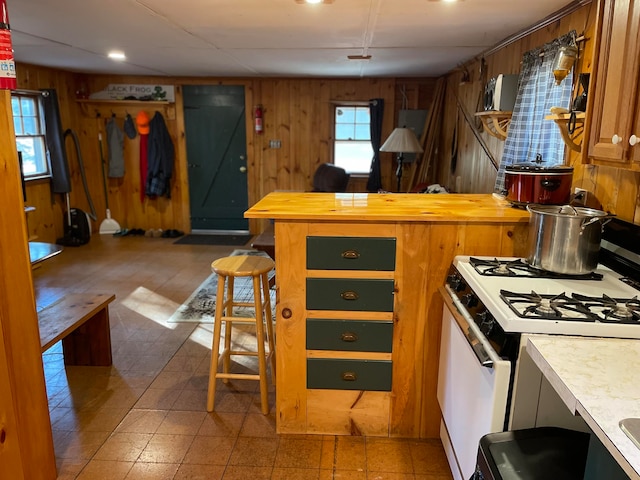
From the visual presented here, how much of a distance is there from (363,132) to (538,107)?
3.93 m

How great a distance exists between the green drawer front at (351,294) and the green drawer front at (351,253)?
6 centimetres

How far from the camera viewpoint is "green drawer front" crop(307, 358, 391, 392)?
221cm

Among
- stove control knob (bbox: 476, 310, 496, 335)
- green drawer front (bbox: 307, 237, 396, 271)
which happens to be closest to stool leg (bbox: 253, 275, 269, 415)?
green drawer front (bbox: 307, 237, 396, 271)

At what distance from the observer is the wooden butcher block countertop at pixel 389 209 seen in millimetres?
2039

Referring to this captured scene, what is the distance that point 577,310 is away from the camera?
1.43 meters

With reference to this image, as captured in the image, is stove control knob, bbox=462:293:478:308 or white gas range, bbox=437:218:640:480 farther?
stove control knob, bbox=462:293:478:308

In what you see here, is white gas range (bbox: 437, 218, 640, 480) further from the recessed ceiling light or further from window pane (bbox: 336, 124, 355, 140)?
window pane (bbox: 336, 124, 355, 140)

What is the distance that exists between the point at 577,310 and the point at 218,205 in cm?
581

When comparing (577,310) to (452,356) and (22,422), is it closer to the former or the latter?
(452,356)

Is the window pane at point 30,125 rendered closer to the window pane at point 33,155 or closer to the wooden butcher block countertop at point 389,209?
the window pane at point 33,155

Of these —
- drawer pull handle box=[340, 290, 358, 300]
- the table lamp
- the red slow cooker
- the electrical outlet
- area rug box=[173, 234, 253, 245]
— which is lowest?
area rug box=[173, 234, 253, 245]

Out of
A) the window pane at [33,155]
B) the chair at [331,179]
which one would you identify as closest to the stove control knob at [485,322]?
the chair at [331,179]

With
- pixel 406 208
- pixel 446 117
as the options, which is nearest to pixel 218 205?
pixel 446 117

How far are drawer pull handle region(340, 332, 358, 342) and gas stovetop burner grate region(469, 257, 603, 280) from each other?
0.62 m
